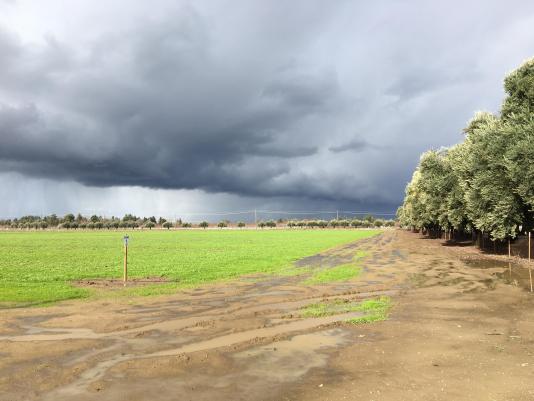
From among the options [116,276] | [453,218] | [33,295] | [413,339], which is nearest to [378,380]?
[413,339]

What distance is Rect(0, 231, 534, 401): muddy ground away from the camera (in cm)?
886

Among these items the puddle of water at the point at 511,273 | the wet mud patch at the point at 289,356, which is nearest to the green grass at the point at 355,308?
the wet mud patch at the point at 289,356

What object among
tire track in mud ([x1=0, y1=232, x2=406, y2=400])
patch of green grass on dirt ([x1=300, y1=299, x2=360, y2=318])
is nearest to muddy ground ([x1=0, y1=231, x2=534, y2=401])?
tire track in mud ([x1=0, y1=232, x2=406, y2=400])

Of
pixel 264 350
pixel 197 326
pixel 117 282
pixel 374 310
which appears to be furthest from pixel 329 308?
pixel 117 282

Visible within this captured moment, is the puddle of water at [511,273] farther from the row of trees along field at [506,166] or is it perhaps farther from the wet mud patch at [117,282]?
the wet mud patch at [117,282]

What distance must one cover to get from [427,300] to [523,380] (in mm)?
10524

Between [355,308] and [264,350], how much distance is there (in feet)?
23.0

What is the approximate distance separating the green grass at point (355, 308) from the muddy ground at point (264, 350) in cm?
49

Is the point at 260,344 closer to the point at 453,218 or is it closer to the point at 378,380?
the point at 378,380

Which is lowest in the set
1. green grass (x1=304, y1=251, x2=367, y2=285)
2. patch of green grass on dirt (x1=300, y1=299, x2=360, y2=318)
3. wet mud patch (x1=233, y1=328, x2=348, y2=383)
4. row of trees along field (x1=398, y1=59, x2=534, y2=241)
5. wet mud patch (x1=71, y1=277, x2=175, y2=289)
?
wet mud patch (x1=71, y1=277, x2=175, y2=289)

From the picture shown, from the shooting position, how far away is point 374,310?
678 inches

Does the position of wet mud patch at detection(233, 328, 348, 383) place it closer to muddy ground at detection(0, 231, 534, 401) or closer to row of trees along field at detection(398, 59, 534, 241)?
muddy ground at detection(0, 231, 534, 401)

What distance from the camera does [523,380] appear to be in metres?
9.18

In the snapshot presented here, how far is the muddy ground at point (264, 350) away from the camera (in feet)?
29.1
